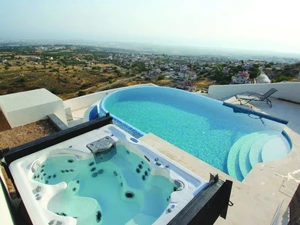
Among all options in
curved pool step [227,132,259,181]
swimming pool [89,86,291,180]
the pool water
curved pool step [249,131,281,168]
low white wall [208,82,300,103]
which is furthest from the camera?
low white wall [208,82,300,103]

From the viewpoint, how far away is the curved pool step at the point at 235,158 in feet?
13.8

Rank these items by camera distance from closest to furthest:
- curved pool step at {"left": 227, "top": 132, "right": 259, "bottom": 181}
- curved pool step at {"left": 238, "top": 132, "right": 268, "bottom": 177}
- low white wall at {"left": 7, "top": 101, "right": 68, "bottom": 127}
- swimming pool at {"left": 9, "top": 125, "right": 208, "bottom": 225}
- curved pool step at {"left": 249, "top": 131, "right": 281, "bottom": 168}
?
swimming pool at {"left": 9, "top": 125, "right": 208, "bottom": 225} → curved pool step at {"left": 227, "top": 132, "right": 259, "bottom": 181} → curved pool step at {"left": 238, "top": 132, "right": 268, "bottom": 177} → curved pool step at {"left": 249, "top": 131, "right": 281, "bottom": 168} → low white wall at {"left": 7, "top": 101, "right": 68, "bottom": 127}

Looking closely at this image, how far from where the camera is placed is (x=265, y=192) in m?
3.24

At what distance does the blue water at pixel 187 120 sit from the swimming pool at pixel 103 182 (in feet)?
6.15

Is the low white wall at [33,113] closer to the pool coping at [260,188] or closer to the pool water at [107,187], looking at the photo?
the pool water at [107,187]

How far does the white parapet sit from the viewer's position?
17.4 ft

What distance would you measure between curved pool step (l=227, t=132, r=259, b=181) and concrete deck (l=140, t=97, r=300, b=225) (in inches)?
19.0

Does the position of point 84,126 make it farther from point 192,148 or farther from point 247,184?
point 247,184

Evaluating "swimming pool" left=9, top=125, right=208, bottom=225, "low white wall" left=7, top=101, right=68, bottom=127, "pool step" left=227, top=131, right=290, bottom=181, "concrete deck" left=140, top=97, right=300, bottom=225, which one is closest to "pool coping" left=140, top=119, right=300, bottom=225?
"concrete deck" left=140, top=97, right=300, bottom=225

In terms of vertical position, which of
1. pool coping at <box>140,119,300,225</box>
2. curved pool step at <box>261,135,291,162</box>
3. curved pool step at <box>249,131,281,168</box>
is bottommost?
curved pool step at <box>249,131,281,168</box>

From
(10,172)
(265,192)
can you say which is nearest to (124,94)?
(10,172)

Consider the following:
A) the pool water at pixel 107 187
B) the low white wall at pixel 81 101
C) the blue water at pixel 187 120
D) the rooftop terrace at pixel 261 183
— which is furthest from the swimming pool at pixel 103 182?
the low white wall at pixel 81 101

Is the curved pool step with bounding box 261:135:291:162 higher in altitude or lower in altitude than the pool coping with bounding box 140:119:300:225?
lower

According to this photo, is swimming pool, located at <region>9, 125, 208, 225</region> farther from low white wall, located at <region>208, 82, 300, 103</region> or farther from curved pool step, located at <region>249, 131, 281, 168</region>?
low white wall, located at <region>208, 82, 300, 103</region>
